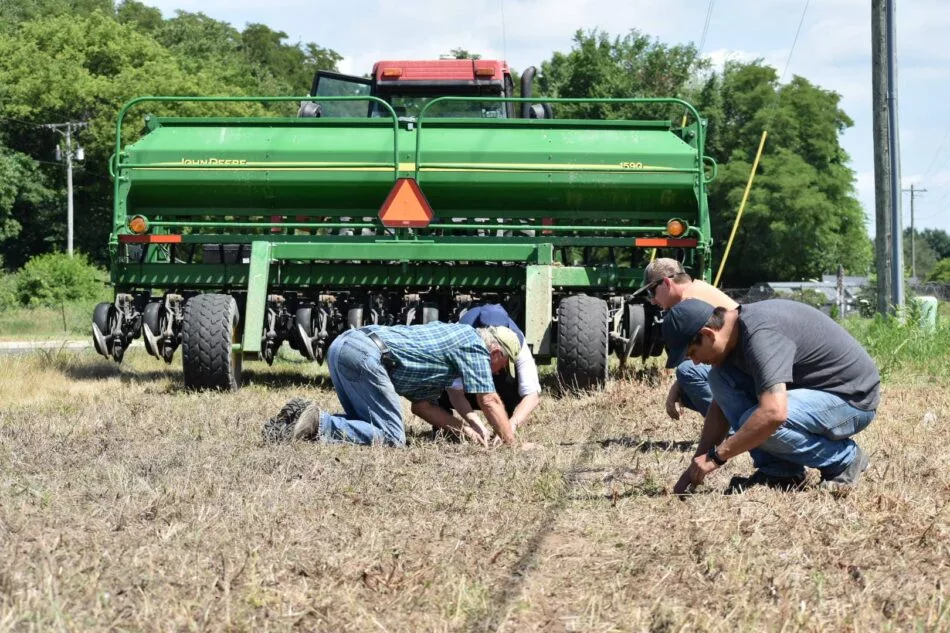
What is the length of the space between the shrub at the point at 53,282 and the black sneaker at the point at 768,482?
Result: 35492 millimetres

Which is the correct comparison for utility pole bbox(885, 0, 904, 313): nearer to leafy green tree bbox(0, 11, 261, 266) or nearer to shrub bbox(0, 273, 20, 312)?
shrub bbox(0, 273, 20, 312)

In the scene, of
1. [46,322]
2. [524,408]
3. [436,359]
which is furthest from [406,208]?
[46,322]

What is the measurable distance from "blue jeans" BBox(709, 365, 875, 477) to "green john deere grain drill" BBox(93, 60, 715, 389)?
4.43 m

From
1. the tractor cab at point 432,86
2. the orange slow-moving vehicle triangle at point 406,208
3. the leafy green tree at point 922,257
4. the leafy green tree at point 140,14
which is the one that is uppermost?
the leafy green tree at point 140,14

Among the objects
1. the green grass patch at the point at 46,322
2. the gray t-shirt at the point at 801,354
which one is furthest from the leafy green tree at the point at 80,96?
the gray t-shirt at the point at 801,354

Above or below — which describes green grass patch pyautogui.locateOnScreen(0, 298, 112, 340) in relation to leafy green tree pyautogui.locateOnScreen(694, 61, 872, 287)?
below

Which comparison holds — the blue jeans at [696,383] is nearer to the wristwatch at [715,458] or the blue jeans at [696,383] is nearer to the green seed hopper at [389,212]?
the wristwatch at [715,458]

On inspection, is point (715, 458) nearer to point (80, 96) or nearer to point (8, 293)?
point (8, 293)

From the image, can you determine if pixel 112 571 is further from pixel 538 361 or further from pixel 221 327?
pixel 538 361

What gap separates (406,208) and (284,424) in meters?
3.64

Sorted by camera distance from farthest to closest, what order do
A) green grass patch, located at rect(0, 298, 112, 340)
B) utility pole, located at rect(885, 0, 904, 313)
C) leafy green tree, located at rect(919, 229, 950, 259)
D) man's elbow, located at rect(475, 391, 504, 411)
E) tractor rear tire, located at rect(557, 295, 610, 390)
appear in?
leafy green tree, located at rect(919, 229, 950, 259), green grass patch, located at rect(0, 298, 112, 340), utility pole, located at rect(885, 0, 904, 313), tractor rear tire, located at rect(557, 295, 610, 390), man's elbow, located at rect(475, 391, 504, 411)

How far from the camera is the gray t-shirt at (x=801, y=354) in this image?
4949 millimetres

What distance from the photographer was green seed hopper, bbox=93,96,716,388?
33.0 feet

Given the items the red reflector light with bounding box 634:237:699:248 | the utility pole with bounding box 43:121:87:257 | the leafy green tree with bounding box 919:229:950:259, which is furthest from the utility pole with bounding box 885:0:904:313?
the leafy green tree with bounding box 919:229:950:259
